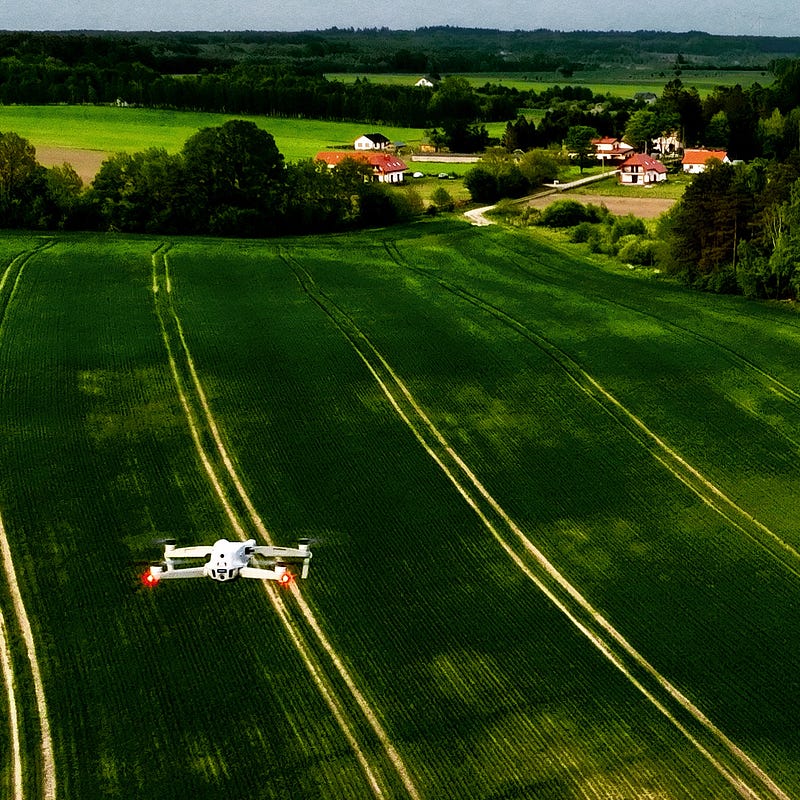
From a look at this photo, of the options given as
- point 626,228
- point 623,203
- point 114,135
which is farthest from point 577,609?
point 114,135

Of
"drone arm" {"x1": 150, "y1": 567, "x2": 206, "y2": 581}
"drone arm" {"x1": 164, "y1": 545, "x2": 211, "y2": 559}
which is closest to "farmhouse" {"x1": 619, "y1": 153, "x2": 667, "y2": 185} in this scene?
"drone arm" {"x1": 164, "y1": 545, "x2": 211, "y2": 559}

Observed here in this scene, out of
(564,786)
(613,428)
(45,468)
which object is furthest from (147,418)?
(564,786)

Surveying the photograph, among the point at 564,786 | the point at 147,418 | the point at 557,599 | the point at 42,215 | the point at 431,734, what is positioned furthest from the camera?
the point at 42,215

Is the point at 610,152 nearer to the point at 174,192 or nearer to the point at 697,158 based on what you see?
the point at 697,158

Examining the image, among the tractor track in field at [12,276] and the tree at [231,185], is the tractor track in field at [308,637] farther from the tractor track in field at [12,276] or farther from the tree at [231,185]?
the tree at [231,185]

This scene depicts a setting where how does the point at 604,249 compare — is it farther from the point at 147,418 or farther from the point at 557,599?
the point at 557,599

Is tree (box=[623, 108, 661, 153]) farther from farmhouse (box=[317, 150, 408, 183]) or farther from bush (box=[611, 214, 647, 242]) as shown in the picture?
bush (box=[611, 214, 647, 242])
